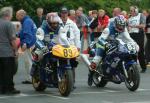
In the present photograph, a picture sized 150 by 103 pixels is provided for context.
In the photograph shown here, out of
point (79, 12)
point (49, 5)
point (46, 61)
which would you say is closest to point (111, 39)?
point (46, 61)

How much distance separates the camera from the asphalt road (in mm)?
13109

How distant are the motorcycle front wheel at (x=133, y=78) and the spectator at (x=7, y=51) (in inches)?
99.2

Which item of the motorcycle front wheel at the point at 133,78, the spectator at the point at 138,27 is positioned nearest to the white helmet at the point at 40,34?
the motorcycle front wheel at the point at 133,78

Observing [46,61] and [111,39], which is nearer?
[46,61]

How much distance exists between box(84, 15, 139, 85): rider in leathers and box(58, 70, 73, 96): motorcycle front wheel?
1.85 meters

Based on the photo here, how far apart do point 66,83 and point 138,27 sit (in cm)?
677

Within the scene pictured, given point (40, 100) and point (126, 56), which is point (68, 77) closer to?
point (40, 100)

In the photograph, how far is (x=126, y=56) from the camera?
14.6 meters

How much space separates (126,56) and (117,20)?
0.90 meters

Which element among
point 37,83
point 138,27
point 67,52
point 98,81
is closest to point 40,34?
point 67,52

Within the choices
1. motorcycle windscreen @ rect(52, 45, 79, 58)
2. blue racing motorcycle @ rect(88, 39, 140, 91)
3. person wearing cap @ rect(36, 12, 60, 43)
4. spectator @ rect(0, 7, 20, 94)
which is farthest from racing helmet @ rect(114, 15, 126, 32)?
spectator @ rect(0, 7, 20, 94)

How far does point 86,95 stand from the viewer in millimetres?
13984

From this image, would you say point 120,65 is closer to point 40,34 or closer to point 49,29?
point 49,29

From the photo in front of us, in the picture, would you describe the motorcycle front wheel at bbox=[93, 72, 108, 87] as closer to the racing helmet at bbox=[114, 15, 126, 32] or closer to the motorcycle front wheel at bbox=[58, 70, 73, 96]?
the racing helmet at bbox=[114, 15, 126, 32]
